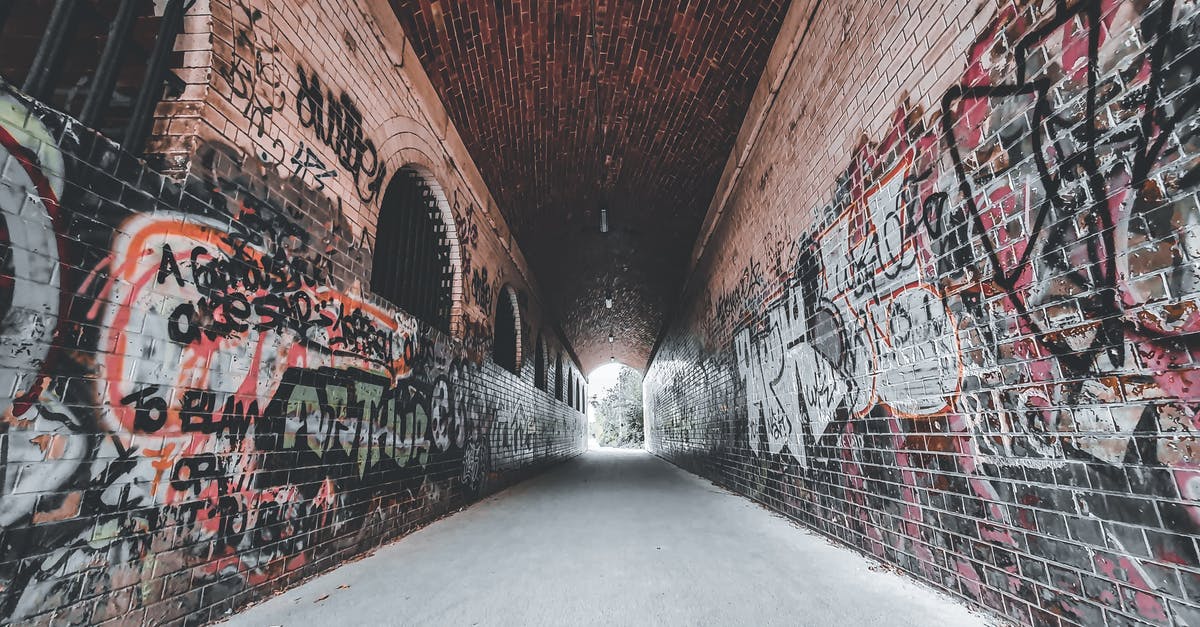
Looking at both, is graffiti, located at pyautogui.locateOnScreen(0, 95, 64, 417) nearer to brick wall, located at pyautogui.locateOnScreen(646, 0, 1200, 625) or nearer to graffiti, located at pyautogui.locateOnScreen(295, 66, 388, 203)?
graffiti, located at pyautogui.locateOnScreen(295, 66, 388, 203)

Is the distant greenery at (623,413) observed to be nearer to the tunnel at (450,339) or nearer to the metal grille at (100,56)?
the tunnel at (450,339)

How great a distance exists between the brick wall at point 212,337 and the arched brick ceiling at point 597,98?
94 cm

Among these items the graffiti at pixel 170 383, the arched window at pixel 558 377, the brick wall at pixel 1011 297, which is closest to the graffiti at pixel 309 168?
the graffiti at pixel 170 383

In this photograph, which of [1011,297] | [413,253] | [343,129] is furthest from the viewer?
[413,253]

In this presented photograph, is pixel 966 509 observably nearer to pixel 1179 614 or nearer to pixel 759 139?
pixel 1179 614

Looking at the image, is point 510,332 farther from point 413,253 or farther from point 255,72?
point 255,72

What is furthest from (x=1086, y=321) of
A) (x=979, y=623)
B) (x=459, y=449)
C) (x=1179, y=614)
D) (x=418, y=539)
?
(x=459, y=449)

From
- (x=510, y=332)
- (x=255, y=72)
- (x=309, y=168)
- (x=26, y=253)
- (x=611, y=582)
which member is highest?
(x=255, y=72)

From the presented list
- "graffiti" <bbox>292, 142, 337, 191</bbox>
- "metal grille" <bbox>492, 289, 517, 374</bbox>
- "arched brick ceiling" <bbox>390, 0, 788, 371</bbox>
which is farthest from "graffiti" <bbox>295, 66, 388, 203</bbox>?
"metal grille" <bbox>492, 289, 517, 374</bbox>

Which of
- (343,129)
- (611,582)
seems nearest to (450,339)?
(343,129)

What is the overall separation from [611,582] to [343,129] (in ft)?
13.2

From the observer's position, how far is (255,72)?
2.77 m

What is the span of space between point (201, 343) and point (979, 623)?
430cm

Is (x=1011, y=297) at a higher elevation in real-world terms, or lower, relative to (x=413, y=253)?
lower
